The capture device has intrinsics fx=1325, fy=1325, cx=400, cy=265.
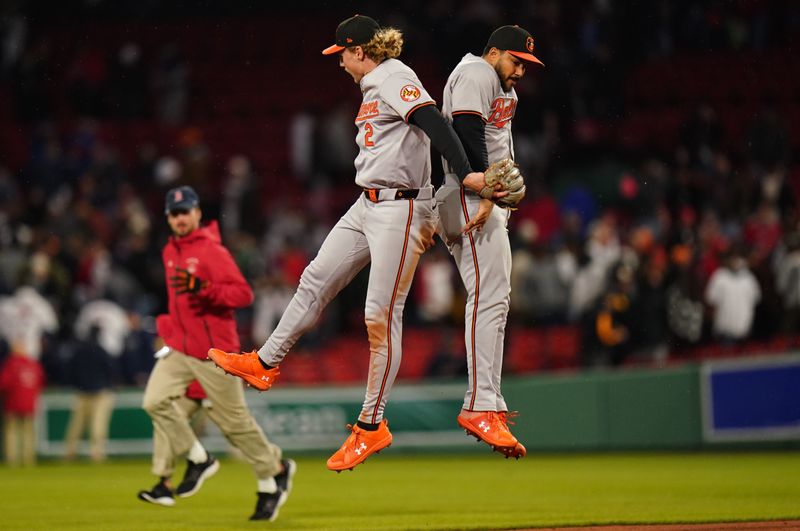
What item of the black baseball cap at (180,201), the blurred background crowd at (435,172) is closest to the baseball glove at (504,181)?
the black baseball cap at (180,201)

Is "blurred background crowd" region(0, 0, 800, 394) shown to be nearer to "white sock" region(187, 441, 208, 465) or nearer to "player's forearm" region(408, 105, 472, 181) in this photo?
"white sock" region(187, 441, 208, 465)

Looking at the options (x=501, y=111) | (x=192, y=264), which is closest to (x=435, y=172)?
(x=192, y=264)

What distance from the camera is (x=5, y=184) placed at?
21.0m

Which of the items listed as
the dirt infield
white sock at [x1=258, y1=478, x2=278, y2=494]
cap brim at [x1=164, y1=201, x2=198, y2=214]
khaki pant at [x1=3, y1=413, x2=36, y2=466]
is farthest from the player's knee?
khaki pant at [x1=3, y1=413, x2=36, y2=466]

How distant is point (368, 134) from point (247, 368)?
1.53 meters

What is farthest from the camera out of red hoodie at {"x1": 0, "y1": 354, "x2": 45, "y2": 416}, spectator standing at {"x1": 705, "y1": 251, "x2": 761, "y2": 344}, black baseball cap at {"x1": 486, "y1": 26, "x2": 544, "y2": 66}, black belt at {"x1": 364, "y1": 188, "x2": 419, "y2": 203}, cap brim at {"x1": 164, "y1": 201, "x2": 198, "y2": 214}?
red hoodie at {"x1": 0, "y1": 354, "x2": 45, "y2": 416}

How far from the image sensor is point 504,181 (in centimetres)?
730

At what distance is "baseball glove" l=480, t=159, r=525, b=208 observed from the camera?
7285mm

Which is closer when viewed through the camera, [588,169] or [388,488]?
[388,488]

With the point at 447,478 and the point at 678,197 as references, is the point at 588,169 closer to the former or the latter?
the point at 678,197

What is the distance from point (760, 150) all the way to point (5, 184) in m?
11.6

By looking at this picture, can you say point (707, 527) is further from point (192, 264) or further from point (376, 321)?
point (192, 264)

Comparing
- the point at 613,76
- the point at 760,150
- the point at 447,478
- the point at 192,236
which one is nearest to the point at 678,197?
the point at 760,150

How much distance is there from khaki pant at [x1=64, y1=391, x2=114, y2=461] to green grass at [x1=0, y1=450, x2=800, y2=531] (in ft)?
1.37
